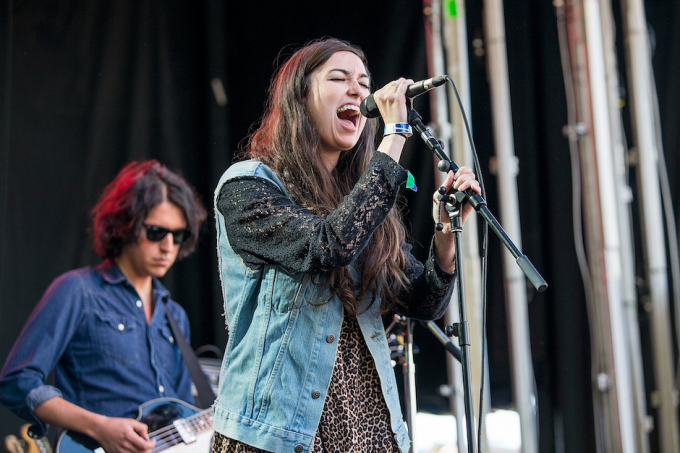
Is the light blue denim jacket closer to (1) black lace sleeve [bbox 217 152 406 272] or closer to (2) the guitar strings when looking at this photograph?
(1) black lace sleeve [bbox 217 152 406 272]

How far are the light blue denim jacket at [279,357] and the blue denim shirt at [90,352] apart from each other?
1383 mm

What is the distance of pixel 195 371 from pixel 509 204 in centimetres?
150

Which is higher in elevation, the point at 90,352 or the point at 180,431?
the point at 90,352

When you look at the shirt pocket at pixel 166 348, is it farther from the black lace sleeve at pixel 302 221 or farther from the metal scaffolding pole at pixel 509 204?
the black lace sleeve at pixel 302 221

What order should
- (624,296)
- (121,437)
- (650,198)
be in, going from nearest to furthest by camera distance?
(121,437), (624,296), (650,198)

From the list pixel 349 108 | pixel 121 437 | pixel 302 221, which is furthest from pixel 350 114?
pixel 121 437

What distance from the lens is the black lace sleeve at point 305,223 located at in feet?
4.40

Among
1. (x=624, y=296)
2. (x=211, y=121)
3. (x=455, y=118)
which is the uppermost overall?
(x=211, y=121)

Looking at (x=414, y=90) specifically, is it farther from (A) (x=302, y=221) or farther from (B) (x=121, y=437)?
(B) (x=121, y=437)

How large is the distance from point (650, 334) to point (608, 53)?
133 centimetres

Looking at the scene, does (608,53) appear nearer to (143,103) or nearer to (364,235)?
(143,103)

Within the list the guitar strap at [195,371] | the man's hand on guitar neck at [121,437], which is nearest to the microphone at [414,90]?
the man's hand on guitar neck at [121,437]

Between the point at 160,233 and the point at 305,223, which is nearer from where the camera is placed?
the point at 305,223

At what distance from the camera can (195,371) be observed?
2.93 meters
